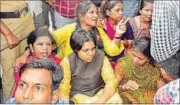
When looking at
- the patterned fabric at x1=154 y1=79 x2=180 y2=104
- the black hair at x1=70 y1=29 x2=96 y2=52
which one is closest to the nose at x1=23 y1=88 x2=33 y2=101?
the patterned fabric at x1=154 y1=79 x2=180 y2=104

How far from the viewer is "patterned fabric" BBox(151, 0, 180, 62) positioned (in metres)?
2.04

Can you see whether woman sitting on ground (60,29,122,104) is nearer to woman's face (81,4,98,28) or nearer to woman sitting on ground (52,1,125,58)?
woman sitting on ground (52,1,125,58)

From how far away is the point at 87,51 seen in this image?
3113 mm

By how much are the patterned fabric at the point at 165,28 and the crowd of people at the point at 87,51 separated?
12mm

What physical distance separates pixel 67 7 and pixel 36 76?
1678mm

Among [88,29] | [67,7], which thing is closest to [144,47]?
[88,29]

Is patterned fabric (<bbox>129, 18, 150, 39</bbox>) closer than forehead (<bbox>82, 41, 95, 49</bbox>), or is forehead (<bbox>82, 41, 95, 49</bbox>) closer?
forehead (<bbox>82, 41, 95, 49</bbox>)

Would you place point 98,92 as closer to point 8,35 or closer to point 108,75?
point 108,75

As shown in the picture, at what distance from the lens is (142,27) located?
12.3ft

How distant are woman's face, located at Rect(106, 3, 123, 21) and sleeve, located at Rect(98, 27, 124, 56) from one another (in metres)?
0.31

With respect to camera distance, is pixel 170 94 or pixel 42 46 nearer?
pixel 170 94

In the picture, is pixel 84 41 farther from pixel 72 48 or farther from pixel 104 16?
pixel 104 16

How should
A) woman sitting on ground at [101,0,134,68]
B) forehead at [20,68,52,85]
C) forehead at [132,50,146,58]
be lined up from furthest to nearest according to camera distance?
1. woman sitting on ground at [101,0,134,68]
2. forehead at [132,50,146,58]
3. forehead at [20,68,52,85]

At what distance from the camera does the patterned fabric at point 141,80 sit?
3.20m
